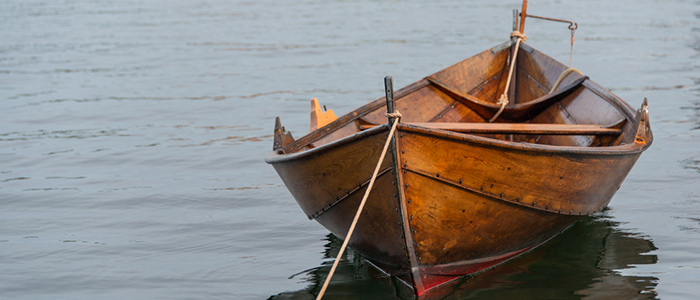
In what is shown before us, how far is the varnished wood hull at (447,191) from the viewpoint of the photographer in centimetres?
390

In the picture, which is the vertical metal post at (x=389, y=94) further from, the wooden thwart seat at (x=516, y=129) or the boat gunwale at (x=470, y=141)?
the wooden thwart seat at (x=516, y=129)

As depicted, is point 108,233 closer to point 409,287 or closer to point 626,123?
point 409,287

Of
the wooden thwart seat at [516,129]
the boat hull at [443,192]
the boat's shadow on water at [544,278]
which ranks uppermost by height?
the wooden thwart seat at [516,129]

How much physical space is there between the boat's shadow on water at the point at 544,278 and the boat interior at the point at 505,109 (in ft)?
2.91

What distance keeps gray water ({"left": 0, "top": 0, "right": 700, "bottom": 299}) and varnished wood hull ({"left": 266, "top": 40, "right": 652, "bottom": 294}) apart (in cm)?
29

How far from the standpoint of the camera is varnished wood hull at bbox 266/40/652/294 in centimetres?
390

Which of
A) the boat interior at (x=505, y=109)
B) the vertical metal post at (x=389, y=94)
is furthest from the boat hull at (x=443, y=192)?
the boat interior at (x=505, y=109)

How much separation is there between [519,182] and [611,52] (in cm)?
1322

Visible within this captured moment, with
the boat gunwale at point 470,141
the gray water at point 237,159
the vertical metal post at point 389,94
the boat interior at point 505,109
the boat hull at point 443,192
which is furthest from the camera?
the boat interior at point 505,109

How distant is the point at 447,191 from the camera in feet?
13.2

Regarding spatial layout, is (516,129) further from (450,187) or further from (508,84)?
(508,84)

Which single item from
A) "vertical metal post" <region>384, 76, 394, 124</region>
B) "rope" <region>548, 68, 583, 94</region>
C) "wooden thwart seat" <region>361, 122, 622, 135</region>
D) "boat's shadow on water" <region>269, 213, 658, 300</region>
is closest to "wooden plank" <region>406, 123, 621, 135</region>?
"wooden thwart seat" <region>361, 122, 622, 135</region>

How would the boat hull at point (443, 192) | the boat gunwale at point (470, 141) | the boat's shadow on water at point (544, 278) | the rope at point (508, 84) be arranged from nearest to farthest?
the boat gunwale at point (470, 141) → the boat hull at point (443, 192) → the boat's shadow on water at point (544, 278) → the rope at point (508, 84)

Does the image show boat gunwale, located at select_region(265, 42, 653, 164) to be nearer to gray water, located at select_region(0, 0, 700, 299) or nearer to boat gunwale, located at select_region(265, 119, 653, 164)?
boat gunwale, located at select_region(265, 119, 653, 164)
